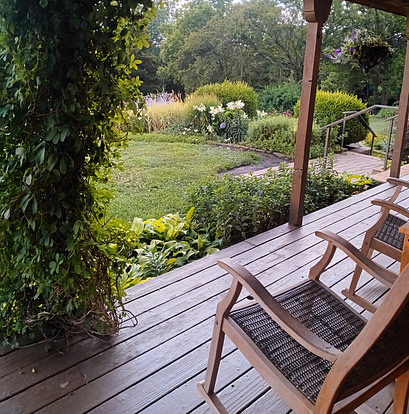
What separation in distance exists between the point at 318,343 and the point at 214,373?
1.96 feet

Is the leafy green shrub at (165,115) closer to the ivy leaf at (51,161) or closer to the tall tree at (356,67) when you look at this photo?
the tall tree at (356,67)

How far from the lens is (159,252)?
313cm

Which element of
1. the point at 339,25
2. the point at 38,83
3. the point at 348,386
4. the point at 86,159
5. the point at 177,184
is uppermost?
the point at 339,25

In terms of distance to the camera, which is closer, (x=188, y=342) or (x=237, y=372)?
(x=237, y=372)

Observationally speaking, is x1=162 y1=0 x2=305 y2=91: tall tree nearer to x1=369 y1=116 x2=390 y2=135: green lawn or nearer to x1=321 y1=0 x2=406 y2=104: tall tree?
x1=321 y1=0 x2=406 y2=104: tall tree

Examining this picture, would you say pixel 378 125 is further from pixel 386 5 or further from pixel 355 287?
pixel 355 287

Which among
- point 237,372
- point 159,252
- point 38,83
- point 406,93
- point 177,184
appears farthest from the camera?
point 177,184

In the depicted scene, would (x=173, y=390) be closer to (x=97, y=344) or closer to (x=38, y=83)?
(x=97, y=344)

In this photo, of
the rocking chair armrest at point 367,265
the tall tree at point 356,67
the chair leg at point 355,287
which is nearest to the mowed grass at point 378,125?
the tall tree at point 356,67

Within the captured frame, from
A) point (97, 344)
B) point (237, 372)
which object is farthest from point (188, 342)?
point (97, 344)

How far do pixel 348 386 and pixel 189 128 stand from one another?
7.61 m

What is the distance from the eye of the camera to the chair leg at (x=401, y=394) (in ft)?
4.50

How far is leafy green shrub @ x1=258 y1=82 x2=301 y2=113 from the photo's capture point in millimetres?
12117

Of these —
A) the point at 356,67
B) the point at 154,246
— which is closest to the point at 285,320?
the point at 154,246
